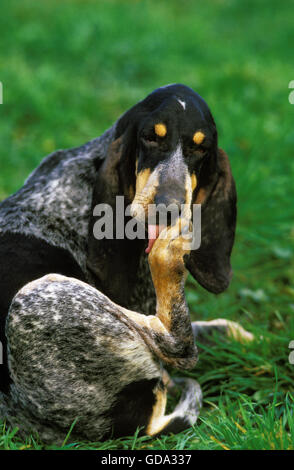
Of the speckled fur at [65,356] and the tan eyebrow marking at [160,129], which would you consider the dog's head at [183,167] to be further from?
the speckled fur at [65,356]

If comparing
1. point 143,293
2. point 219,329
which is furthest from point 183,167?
point 219,329

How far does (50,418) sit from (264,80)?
227 inches

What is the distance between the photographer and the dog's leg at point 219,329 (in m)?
4.08

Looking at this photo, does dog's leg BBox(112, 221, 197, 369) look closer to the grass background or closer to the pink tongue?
the pink tongue

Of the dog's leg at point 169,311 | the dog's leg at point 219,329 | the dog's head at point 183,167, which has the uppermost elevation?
the dog's head at point 183,167

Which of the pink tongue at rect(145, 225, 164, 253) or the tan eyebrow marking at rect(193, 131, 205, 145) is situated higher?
the tan eyebrow marking at rect(193, 131, 205, 145)

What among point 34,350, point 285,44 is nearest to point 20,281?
point 34,350

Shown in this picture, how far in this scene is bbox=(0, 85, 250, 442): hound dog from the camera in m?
3.06

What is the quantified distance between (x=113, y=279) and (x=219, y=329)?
3.08 feet

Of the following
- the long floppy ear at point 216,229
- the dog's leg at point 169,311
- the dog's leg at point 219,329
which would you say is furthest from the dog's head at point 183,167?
the dog's leg at point 219,329

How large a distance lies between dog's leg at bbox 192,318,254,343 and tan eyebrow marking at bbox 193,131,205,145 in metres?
1.33

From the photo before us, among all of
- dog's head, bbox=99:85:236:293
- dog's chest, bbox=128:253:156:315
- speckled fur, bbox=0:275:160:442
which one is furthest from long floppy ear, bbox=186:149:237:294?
speckled fur, bbox=0:275:160:442

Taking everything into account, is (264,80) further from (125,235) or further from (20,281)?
(20,281)

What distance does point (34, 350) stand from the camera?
3043 mm
